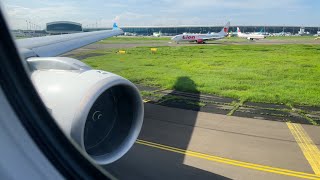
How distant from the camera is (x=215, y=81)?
668 inches

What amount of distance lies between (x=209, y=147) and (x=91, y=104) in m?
4.89

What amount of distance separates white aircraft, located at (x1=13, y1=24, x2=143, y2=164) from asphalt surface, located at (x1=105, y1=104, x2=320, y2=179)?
2.02 m

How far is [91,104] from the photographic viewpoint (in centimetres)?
380

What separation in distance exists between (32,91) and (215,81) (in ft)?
50.6

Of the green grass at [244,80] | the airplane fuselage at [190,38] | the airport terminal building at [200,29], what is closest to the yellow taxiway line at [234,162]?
the green grass at [244,80]

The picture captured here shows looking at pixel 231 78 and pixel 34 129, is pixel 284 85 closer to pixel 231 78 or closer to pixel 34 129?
pixel 231 78

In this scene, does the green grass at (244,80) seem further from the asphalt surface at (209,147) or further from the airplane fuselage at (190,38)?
the airplane fuselage at (190,38)

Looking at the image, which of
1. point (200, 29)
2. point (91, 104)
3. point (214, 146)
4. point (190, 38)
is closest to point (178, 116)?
point (214, 146)

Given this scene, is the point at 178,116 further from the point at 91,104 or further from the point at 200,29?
the point at 200,29

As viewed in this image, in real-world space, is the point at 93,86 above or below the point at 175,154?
above

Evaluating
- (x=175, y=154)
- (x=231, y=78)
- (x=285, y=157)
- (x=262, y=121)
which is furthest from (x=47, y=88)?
(x=231, y=78)

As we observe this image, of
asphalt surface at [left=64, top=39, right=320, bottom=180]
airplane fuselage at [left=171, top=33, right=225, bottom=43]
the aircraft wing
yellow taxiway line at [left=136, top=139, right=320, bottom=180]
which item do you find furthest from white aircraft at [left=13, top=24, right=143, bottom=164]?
airplane fuselage at [left=171, top=33, right=225, bottom=43]

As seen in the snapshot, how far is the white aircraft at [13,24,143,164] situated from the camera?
3.68 metres

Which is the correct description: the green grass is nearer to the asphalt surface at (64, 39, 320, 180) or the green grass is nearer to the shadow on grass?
the asphalt surface at (64, 39, 320, 180)
